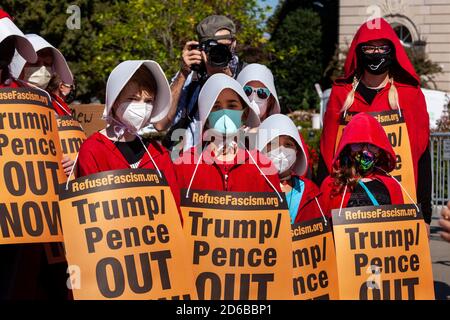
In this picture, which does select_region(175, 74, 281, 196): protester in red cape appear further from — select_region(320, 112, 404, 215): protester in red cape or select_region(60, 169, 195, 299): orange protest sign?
select_region(320, 112, 404, 215): protester in red cape

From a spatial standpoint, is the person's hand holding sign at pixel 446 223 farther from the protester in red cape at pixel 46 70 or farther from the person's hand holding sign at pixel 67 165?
the protester in red cape at pixel 46 70

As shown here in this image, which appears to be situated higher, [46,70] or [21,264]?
[46,70]

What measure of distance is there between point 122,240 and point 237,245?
59 cm

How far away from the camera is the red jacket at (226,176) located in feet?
17.3

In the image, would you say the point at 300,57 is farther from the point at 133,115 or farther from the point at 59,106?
the point at 133,115

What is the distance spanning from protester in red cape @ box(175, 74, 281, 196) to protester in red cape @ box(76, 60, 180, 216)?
149 millimetres

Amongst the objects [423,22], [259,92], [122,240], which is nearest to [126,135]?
[122,240]

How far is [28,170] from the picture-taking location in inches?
201

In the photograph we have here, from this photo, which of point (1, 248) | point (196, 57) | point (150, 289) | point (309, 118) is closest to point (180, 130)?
point (196, 57)

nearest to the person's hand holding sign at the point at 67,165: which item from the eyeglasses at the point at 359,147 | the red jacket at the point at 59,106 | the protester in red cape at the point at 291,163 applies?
the red jacket at the point at 59,106

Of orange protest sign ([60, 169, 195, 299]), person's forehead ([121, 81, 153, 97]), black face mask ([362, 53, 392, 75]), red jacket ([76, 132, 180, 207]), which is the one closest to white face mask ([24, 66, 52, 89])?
person's forehead ([121, 81, 153, 97])

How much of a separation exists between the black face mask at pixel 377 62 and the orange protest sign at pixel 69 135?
202 cm

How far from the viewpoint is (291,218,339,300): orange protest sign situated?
17.4 ft
